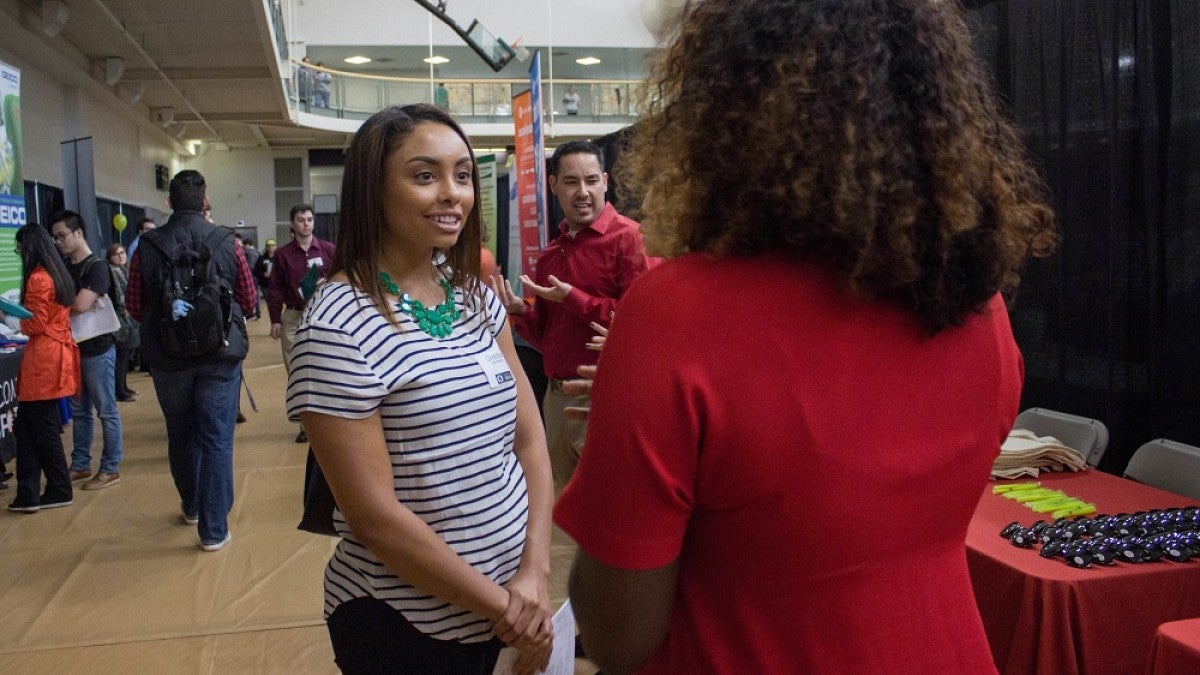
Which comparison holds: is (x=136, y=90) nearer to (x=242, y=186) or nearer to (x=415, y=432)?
(x=242, y=186)

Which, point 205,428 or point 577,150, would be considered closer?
point 577,150

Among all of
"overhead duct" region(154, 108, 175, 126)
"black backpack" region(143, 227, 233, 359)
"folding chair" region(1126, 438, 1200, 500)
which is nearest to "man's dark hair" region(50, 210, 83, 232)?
"black backpack" region(143, 227, 233, 359)

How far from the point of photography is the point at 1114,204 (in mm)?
3252

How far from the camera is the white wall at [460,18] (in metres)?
24.2

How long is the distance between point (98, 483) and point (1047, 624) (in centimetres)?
541

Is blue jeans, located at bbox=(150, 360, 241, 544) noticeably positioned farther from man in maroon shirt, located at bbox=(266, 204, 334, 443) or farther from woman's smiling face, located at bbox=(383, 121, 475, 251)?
woman's smiling face, located at bbox=(383, 121, 475, 251)

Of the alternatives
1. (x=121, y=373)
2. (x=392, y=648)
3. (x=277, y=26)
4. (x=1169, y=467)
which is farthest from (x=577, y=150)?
(x=277, y=26)

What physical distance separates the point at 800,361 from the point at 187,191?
13.6 ft

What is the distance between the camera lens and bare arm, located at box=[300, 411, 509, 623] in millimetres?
1381

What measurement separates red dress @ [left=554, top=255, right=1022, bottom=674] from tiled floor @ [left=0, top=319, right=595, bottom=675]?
7.77 ft

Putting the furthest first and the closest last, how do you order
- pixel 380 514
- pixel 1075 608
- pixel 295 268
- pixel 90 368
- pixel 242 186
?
pixel 242 186 → pixel 295 268 → pixel 90 368 → pixel 1075 608 → pixel 380 514

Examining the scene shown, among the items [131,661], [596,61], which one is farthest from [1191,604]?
[596,61]

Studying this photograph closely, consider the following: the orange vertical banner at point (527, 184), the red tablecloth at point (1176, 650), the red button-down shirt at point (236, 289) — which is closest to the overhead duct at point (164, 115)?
the orange vertical banner at point (527, 184)

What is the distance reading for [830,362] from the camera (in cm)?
82
